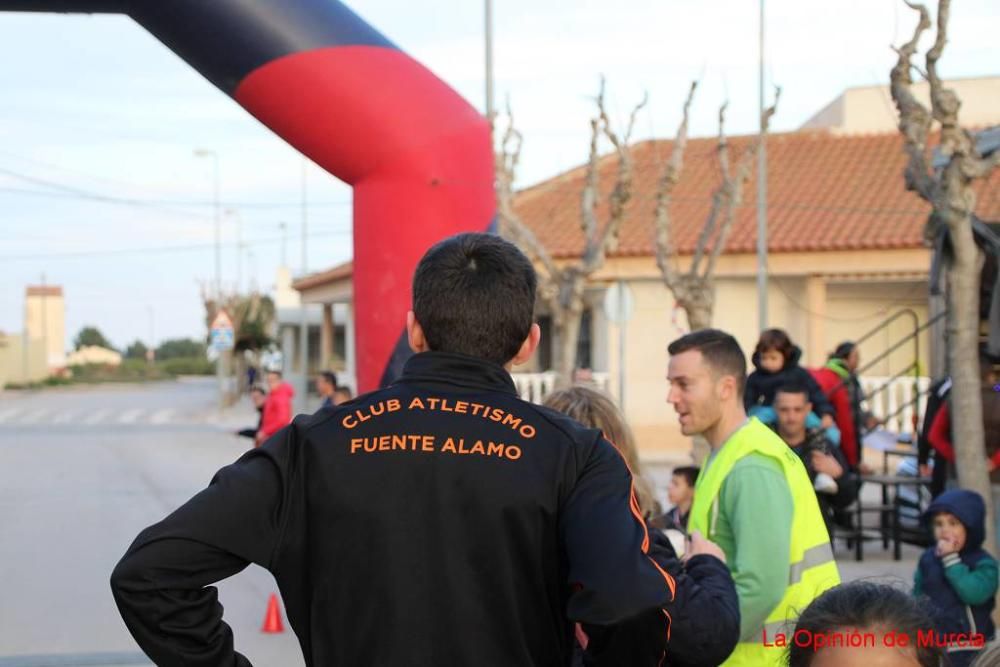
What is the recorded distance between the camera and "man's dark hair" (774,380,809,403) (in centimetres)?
748

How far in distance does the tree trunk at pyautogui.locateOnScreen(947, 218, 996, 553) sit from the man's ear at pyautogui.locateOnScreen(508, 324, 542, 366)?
625 centimetres

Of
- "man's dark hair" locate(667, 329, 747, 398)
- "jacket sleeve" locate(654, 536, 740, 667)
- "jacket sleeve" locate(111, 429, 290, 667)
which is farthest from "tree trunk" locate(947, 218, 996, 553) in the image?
"jacket sleeve" locate(111, 429, 290, 667)

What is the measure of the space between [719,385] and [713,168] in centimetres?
2551

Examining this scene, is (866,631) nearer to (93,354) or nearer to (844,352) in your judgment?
(844,352)

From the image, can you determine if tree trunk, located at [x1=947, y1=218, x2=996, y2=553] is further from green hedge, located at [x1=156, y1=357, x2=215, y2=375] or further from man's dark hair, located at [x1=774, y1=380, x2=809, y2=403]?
green hedge, located at [x1=156, y1=357, x2=215, y2=375]

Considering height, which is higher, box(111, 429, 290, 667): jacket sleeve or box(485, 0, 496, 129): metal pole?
box(485, 0, 496, 129): metal pole

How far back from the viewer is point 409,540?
2135 mm

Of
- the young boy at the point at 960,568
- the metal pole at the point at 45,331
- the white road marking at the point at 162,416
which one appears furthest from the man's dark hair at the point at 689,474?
the metal pole at the point at 45,331

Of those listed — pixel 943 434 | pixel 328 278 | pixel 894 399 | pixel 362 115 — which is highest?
pixel 328 278

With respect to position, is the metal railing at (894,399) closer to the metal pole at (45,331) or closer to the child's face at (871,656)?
the child's face at (871,656)

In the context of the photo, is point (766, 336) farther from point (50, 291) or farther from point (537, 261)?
point (50, 291)

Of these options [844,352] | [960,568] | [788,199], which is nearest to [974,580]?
[960,568]

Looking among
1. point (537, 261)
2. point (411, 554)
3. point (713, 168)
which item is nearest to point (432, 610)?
point (411, 554)

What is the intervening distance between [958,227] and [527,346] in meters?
6.45
